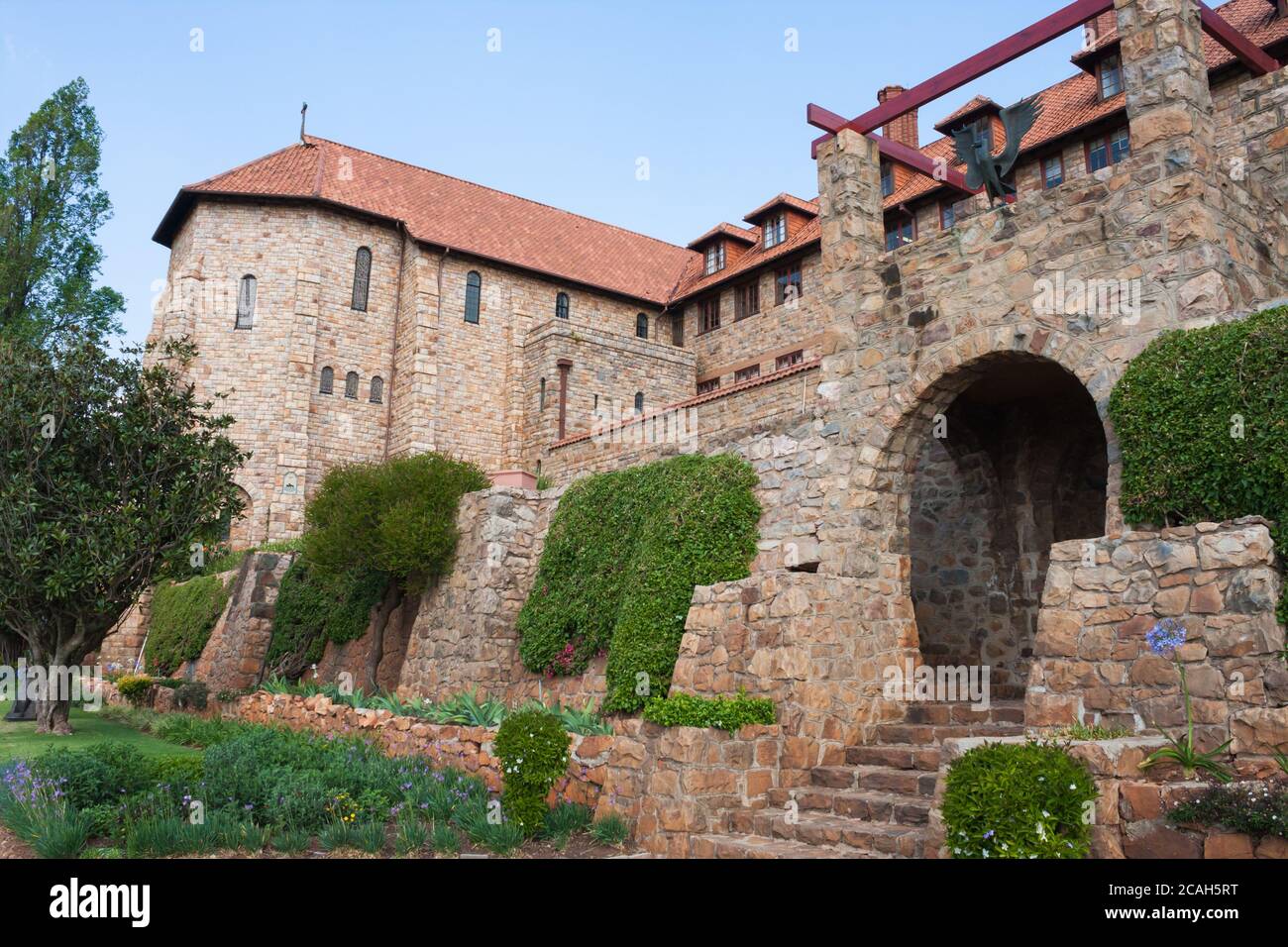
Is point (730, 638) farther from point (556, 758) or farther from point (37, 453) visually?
point (37, 453)

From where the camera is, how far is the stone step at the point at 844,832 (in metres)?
7.38

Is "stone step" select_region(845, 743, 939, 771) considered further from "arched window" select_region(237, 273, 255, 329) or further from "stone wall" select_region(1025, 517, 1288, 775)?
"arched window" select_region(237, 273, 255, 329)

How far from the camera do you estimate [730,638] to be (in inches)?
392

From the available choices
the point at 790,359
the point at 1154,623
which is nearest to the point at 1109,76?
the point at 790,359

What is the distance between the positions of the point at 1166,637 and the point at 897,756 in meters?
2.86

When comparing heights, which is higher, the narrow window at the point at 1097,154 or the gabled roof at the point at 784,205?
the gabled roof at the point at 784,205

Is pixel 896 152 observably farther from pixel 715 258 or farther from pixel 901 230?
pixel 715 258

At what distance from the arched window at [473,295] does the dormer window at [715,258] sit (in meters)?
8.30

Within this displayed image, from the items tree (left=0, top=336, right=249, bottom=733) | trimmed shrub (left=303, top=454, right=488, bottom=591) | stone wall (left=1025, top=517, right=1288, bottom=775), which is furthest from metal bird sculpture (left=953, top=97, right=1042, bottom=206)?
tree (left=0, top=336, right=249, bottom=733)

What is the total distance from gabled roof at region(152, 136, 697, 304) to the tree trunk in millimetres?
19868

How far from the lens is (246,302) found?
30.0 metres

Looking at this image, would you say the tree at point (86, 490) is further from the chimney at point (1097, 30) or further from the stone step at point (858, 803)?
the chimney at point (1097, 30)

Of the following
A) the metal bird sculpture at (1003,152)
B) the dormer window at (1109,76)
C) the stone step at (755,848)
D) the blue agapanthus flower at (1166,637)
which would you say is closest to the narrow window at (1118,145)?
the dormer window at (1109,76)
